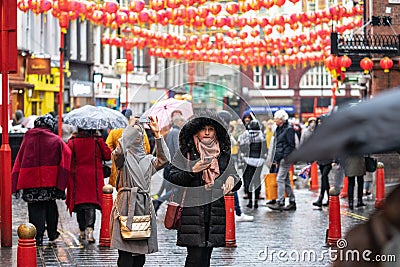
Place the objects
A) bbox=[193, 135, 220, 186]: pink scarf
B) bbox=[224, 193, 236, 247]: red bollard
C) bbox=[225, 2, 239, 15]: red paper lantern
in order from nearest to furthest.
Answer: bbox=[193, 135, 220, 186]: pink scarf → bbox=[224, 193, 236, 247]: red bollard → bbox=[225, 2, 239, 15]: red paper lantern

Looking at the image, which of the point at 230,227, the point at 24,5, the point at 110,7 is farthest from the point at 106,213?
the point at 110,7

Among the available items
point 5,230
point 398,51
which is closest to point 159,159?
point 5,230

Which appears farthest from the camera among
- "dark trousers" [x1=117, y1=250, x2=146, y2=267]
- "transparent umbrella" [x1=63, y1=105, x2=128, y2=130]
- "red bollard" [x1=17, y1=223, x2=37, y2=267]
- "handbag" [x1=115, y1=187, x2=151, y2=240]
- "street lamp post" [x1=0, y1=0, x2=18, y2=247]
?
"transparent umbrella" [x1=63, y1=105, x2=128, y2=130]

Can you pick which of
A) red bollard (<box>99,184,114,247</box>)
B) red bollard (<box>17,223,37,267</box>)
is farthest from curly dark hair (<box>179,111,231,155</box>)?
red bollard (<box>99,184,114,247</box>)

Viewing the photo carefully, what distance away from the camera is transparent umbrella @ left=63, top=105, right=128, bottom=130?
1407cm

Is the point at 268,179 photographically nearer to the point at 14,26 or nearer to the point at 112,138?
the point at 112,138

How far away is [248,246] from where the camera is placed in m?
14.0

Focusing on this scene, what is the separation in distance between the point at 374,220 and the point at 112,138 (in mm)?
11332

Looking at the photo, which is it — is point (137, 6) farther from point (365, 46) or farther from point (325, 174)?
point (325, 174)

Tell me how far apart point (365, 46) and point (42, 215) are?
12137mm

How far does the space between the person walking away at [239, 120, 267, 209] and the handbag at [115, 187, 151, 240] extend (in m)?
9.80

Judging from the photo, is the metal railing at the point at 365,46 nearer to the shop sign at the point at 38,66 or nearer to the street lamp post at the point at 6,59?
the street lamp post at the point at 6,59

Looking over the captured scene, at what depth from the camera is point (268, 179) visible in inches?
808

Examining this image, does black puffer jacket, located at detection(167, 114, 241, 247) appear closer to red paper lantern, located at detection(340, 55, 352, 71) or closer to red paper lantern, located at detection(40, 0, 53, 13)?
red paper lantern, located at detection(340, 55, 352, 71)
